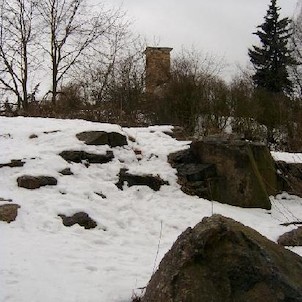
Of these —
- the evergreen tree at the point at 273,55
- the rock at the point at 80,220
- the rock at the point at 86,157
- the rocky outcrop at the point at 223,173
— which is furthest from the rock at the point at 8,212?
the evergreen tree at the point at 273,55

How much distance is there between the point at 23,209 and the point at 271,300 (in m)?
3.90

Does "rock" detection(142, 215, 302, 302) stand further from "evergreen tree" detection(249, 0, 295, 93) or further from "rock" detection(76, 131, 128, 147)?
"evergreen tree" detection(249, 0, 295, 93)

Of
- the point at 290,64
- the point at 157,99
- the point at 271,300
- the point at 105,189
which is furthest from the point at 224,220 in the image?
the point at 290,64

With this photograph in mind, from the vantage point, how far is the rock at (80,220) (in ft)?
20.3

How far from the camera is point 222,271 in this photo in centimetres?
322

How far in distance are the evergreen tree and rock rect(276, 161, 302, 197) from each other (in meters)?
16.6

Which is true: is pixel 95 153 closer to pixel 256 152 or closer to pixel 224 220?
pixel 256 152

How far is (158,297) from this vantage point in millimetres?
3201

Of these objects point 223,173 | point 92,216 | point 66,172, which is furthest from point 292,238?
point 66,172

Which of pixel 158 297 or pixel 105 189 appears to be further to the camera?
pixel 105 189

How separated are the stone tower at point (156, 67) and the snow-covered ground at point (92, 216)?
7.81 metres

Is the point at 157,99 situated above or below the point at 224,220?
above

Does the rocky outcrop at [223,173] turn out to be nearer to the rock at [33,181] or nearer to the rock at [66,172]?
the rock at [66,172]

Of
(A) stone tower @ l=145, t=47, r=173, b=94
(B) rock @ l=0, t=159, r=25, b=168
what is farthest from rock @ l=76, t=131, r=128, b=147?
(A) stone tower @ l=145, t=47, r=173, b=94
